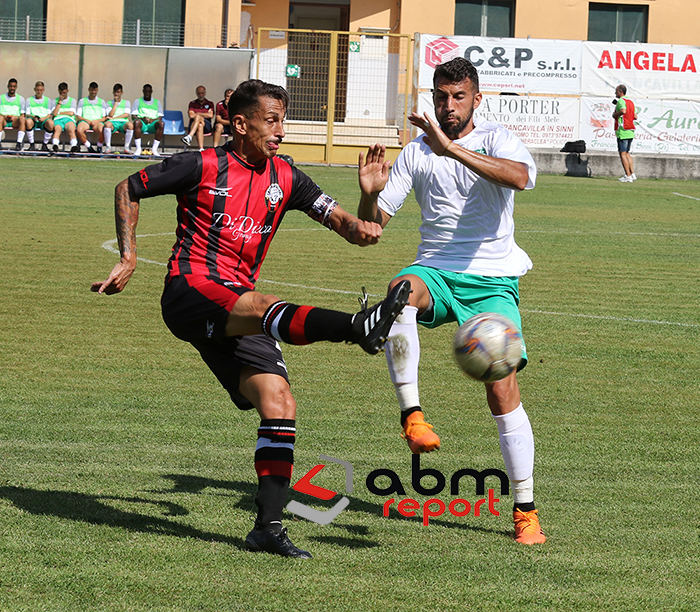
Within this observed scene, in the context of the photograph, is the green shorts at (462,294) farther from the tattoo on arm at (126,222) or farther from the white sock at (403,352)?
the tattoo on arm at (126,222)

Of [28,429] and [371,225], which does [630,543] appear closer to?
[371,225]

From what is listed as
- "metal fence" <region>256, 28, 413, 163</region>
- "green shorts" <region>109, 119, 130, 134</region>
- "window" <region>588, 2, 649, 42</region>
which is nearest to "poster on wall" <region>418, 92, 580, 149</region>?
"metal fence" <region>256, 28, 413, 163</region>

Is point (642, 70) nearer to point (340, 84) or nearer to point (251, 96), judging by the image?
point (340, 84)

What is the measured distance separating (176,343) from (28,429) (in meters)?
2.70

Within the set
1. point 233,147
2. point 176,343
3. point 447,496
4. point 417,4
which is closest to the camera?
point 233,147

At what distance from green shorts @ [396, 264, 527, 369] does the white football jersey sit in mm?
48

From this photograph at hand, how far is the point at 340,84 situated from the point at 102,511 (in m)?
23.9

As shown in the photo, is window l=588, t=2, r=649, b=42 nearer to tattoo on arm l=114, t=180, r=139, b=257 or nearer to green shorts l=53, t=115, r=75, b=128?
green shorts l=53, t=115, r=75, b=128

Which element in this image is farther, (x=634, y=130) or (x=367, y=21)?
(x=367, y=21)

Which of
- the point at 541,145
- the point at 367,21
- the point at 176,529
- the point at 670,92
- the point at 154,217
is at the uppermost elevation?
the point at 367,21

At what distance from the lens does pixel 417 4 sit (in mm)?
36375

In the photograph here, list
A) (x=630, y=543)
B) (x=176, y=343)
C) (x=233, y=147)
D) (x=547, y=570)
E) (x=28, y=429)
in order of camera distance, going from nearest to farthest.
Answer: (x=547, y=570) < (x=630, y=543) < (x=233, y=147) < (x=28, y=429) < (x=176, y=343)

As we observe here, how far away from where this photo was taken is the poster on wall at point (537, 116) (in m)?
28.6

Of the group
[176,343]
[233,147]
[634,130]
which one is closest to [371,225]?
[233,147]
